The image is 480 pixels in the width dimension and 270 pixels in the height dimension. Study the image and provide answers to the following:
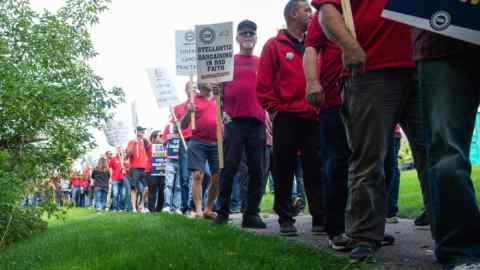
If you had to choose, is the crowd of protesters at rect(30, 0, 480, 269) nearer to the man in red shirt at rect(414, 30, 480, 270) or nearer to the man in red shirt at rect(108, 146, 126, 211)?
the man in red shirt at rect(414, 30, 480, 270)

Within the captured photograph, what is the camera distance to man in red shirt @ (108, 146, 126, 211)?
76.8 ft

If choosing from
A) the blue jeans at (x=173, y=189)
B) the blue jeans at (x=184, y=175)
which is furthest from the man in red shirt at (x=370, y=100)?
the blue jeans at (x=173, y=189)

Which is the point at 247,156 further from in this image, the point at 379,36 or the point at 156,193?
the point at 156,193

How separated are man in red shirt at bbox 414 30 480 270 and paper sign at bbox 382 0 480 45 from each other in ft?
0.74

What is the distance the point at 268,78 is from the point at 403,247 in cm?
219

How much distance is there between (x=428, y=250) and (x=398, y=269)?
0.98m

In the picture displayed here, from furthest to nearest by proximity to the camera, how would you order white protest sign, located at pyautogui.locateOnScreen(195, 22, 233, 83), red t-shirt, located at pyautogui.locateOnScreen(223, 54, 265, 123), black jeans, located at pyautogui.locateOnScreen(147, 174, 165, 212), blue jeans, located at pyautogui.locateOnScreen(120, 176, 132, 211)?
1. blue jeans, located at pyautogui.locateOnScreen(120, 176, 132, 211)
2. black jeans, located at pyautogui.locateOnScreen(147, 174, 165, 212)
3. white protest sign, located at pyautogui.locateOnScreen(195, 22, 233, 83)
4. red t-shirt, located at pyautogui.locateOnScreen(223, 54, 265, 123)

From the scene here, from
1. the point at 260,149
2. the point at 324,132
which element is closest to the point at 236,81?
the point at 260,149

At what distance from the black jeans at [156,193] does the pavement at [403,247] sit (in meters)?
8.60

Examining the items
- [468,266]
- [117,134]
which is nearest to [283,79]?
[468,266]

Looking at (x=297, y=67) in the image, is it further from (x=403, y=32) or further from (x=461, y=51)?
(x=461, y=51)

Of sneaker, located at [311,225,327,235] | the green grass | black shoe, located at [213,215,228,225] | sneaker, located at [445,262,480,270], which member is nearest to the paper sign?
sneaker, located at [445,262,480,270]

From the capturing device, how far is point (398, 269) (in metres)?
4.28

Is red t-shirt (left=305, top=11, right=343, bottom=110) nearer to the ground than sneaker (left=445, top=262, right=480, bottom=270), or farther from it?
farther from it
